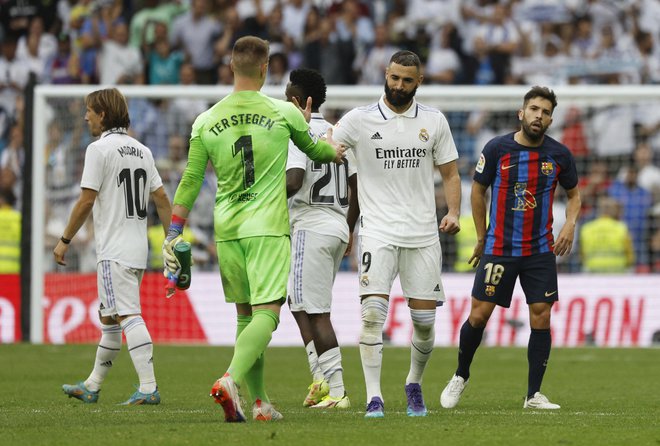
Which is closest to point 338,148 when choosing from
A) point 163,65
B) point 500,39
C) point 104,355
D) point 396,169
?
point 396,169

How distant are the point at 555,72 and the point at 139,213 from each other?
13734mm

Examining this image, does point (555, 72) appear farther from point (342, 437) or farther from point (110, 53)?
point (342, 437)

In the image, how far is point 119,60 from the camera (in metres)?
23.2

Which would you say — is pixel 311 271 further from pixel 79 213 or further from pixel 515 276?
pixel 79 213

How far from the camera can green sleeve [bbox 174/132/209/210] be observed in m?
8.02

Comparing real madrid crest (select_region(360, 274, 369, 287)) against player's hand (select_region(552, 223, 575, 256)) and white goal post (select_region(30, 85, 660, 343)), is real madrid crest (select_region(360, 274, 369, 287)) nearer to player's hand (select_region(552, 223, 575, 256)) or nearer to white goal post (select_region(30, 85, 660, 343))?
player's hand (select_region(552, 223, 575, 256))

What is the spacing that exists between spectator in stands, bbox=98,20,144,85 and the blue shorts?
1413cm

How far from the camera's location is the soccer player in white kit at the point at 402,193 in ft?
29.1

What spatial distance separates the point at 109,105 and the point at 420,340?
2998 millimetres

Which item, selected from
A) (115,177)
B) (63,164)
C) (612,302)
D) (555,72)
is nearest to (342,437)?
(115,177)

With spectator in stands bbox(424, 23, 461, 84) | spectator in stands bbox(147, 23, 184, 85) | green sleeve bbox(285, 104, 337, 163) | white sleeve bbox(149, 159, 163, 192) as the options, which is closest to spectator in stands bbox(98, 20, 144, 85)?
spectator in stands bbox(147, 23, 184, 85)

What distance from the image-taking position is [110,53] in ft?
76.4

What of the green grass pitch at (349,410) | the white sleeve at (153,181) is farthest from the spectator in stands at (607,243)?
the white sleeve at (153,181)

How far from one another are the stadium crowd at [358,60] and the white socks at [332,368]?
378 inches
